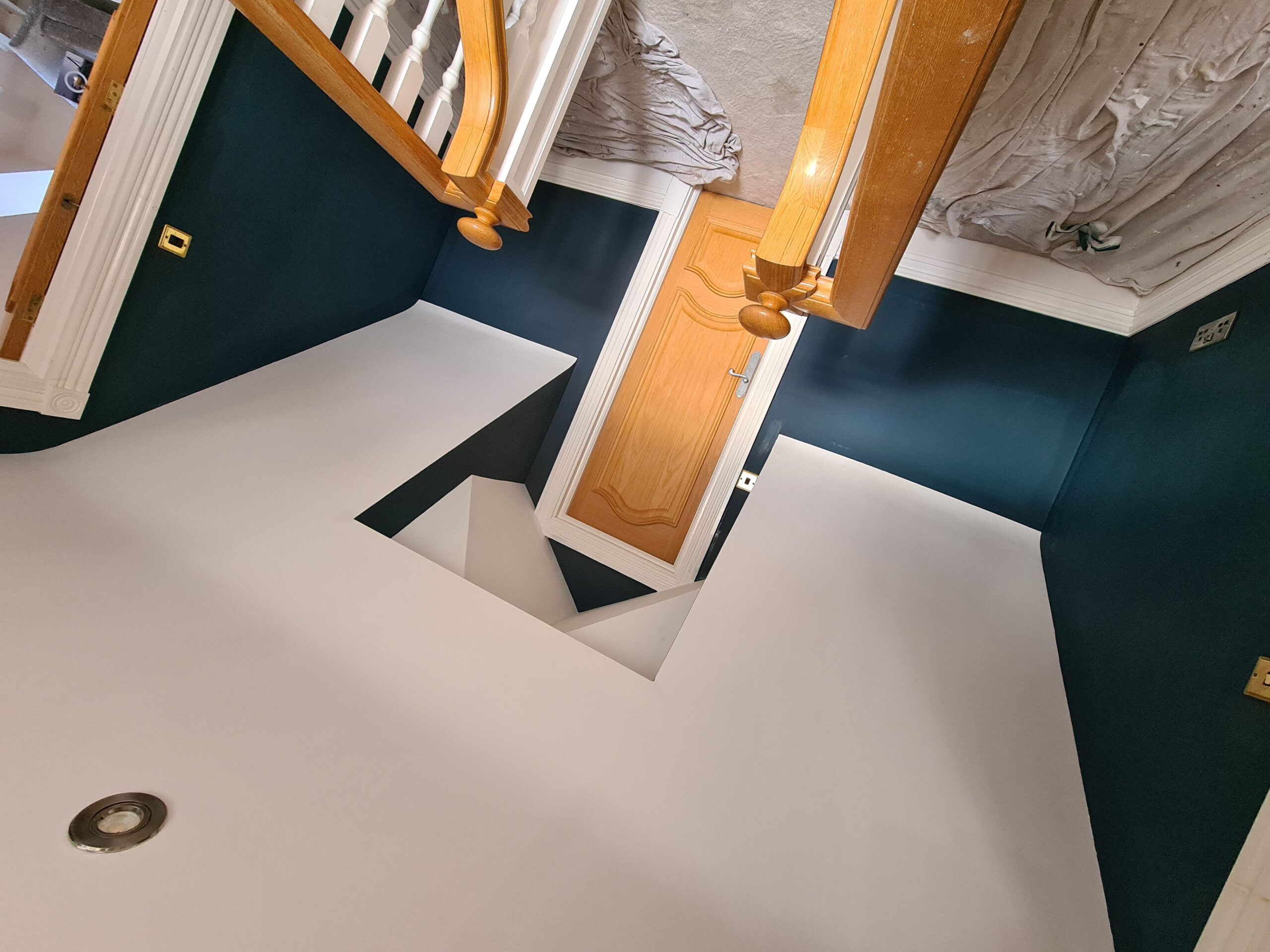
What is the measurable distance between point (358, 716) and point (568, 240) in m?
2.47

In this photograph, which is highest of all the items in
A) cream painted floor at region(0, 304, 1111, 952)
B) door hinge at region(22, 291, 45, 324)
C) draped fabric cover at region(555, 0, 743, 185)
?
draped fabric cover at region(555, 0, 743, 185)

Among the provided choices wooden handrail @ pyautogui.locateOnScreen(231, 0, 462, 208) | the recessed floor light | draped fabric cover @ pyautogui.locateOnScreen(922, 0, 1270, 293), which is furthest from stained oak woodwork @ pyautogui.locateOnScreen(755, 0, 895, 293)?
the recessed floor light

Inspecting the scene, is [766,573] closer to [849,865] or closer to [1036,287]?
[849,865]

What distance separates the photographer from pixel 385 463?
1.98 metres

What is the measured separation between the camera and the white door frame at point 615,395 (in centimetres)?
284

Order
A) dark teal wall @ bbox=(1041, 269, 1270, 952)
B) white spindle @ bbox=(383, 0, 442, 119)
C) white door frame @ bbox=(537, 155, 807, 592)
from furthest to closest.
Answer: white door frame @ bbox=(537, 155, 807, 592) < white spindle @ bbox=(383, 0, 442, 119) < dark teal wall @ bbox=(1041, 269, 1270, 952)

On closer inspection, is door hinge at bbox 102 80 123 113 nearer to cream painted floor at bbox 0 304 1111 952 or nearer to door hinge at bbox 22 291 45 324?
door hinge at bbox 22 291 45 324

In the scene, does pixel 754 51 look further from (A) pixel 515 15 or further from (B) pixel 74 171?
(B) pixel 74 171

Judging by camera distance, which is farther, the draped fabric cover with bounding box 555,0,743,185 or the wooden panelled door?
the wooden panelled door

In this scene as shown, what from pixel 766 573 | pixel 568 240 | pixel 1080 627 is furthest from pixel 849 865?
pixel 568 240

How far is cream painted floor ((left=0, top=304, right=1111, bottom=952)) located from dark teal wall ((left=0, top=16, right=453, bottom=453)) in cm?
19

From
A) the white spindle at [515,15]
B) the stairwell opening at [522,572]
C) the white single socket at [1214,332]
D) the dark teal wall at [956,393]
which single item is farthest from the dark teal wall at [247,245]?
the white single socket at [1214,332]

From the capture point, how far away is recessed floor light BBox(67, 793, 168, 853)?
0.90 m

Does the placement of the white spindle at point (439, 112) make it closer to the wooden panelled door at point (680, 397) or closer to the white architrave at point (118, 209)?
the white architrave at point (118, 209)
